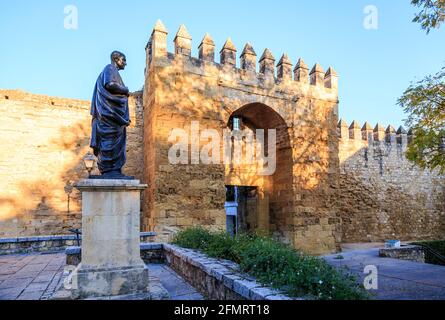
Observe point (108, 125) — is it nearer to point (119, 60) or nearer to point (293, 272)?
point (119, 60)

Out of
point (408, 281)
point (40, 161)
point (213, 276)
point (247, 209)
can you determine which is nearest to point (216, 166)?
point (247, 209)

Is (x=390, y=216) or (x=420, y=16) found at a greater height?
(x=420, y=16)

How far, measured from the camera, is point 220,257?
5.45 m

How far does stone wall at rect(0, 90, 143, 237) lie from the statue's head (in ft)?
23.3

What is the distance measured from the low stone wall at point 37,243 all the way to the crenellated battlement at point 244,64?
5.51m

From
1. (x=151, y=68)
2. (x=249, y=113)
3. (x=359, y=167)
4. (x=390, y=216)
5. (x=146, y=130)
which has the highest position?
(x=151, y=68)

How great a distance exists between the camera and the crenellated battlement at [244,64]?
1012 centimetres

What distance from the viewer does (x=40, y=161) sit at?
10539 mm

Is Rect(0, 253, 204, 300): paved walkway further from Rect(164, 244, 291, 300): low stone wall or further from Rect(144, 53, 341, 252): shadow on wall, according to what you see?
Rect(144, 53, 341, 252): shadow on wall

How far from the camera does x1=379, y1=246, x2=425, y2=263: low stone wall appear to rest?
11.2 meters

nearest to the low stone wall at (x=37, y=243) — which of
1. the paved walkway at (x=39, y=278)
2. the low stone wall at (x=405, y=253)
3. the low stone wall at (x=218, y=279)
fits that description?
the paved walkway at (x=39, y=278)
